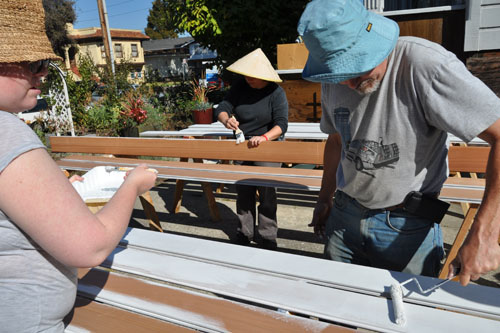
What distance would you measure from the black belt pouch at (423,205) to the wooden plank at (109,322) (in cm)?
98

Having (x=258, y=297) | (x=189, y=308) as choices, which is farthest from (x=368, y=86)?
(x=189, y=308)

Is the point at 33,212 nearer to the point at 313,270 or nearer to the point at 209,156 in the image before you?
the point at 313,270

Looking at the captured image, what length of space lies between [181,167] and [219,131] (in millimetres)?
1725

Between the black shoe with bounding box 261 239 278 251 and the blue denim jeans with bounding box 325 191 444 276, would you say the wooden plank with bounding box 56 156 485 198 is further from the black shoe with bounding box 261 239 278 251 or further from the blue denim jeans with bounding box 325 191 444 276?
the blue denim jeans with bounding box 325 191 444 276

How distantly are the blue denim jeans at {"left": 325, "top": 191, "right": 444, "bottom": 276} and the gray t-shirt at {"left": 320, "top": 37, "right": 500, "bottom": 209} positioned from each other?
0.07 m

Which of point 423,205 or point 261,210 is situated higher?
point 423,205

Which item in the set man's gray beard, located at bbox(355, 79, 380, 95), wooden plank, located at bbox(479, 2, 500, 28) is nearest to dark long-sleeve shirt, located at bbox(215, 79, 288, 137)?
man's gray beard, located at bbox(355, 79, 380, 95)

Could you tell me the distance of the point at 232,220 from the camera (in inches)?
185

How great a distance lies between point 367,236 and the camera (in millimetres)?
1694

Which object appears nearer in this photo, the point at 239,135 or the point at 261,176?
the point at 261,176

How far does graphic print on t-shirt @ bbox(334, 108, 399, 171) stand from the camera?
1.52 metres

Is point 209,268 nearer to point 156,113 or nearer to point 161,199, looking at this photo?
point 161,199

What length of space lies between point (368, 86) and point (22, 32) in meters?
1.17

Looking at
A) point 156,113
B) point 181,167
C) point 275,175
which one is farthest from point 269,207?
point 156,113
